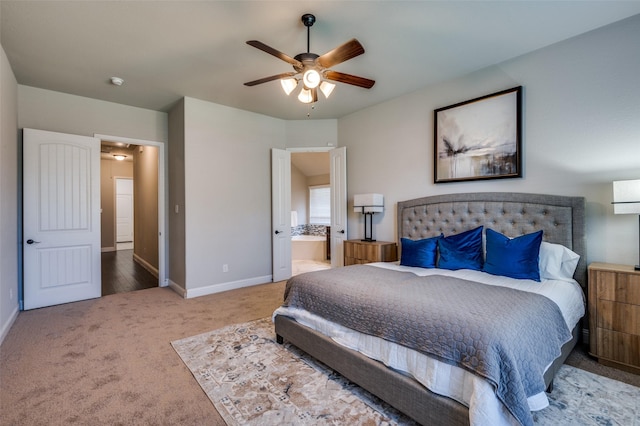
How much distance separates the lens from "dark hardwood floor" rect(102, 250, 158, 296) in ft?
15.7

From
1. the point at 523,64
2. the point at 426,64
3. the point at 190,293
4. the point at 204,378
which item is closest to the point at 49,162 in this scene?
the point at 190,293

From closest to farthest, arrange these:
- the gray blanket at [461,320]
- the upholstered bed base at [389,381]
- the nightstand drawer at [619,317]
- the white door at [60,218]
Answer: the gray blanket at [461,320]
the upholstered bed base at [389,381]
the nightstand drawer at [619,317]
the white door at [60,218]

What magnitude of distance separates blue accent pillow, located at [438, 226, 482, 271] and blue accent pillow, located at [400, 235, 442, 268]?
78mm

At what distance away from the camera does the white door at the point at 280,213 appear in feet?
16.3

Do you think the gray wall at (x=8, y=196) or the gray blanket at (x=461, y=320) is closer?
the gray blanket at (x=461, y=320)

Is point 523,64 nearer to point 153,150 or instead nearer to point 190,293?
point 190,293

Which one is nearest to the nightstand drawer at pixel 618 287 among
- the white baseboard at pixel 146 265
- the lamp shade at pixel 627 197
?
the lamp shade at pixel 627 197

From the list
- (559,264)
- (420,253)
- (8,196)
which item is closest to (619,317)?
(559,264)

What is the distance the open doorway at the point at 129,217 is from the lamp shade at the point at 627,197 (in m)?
5.61

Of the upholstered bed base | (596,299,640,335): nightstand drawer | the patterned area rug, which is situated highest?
(596,299,640,335): nightstand drawer

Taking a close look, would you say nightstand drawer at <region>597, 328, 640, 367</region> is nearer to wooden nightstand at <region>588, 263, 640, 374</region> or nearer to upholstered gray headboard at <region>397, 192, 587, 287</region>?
wooden nightstand at <region>588, 263, 640, 374</region>

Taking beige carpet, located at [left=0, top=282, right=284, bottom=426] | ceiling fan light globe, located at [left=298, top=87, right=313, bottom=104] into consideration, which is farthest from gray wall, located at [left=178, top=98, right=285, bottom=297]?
ceiling fan light globe, located at [left=298, top=87, right=313, bottom=104]

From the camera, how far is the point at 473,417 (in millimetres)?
1325

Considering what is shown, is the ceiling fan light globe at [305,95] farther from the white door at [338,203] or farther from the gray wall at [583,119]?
the white door at [338,203]
